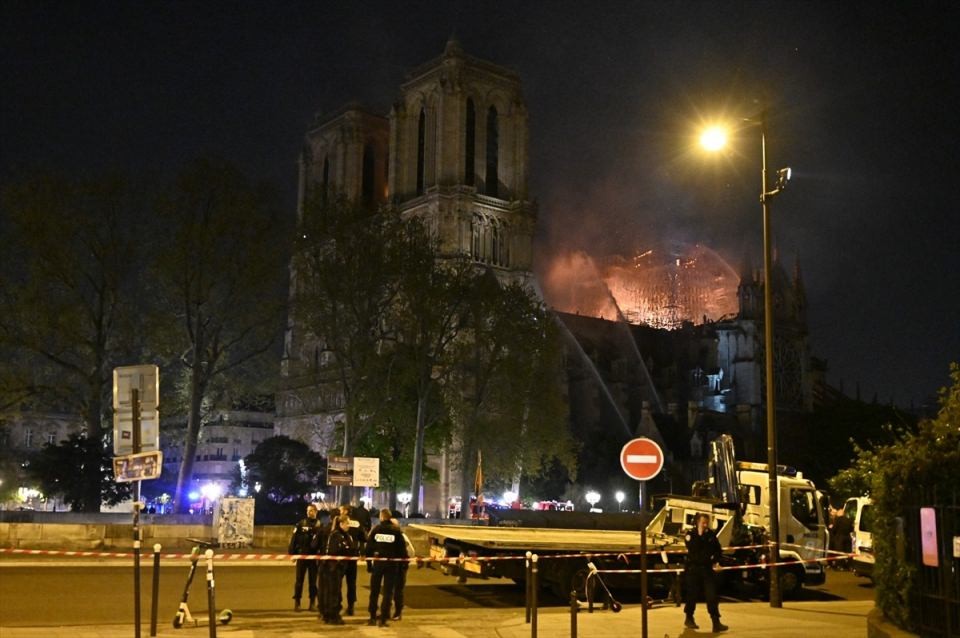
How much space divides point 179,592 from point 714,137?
12774mm

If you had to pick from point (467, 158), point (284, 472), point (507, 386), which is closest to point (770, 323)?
point (507, 386)

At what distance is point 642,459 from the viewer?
1254 centimetres

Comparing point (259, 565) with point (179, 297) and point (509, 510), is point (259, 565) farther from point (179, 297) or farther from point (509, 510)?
point (509, 510)

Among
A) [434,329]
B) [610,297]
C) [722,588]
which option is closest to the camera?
[722,588]

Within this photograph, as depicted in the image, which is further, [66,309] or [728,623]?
[66,309]

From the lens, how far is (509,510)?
5834 centimetres

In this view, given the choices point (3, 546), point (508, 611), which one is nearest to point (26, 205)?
point (3, 546)

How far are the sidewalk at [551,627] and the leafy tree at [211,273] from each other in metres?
26.0

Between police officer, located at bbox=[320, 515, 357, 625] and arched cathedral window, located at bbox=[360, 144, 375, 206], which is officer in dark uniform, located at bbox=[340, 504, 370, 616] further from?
arched cathedral window, located at bbox=[360, 144, 375, 206]

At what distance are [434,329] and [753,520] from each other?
2625 cm

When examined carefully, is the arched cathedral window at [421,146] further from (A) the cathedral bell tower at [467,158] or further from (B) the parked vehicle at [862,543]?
(B) the parked vehicle at [862,543]

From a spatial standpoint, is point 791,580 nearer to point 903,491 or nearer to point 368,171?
point 903,491

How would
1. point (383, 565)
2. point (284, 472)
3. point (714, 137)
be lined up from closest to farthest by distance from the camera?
point (383, 565) → point (714, 137) → point (284, 472)

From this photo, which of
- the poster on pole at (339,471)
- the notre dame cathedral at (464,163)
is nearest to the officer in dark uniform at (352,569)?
the poster on pole at (339,471)
